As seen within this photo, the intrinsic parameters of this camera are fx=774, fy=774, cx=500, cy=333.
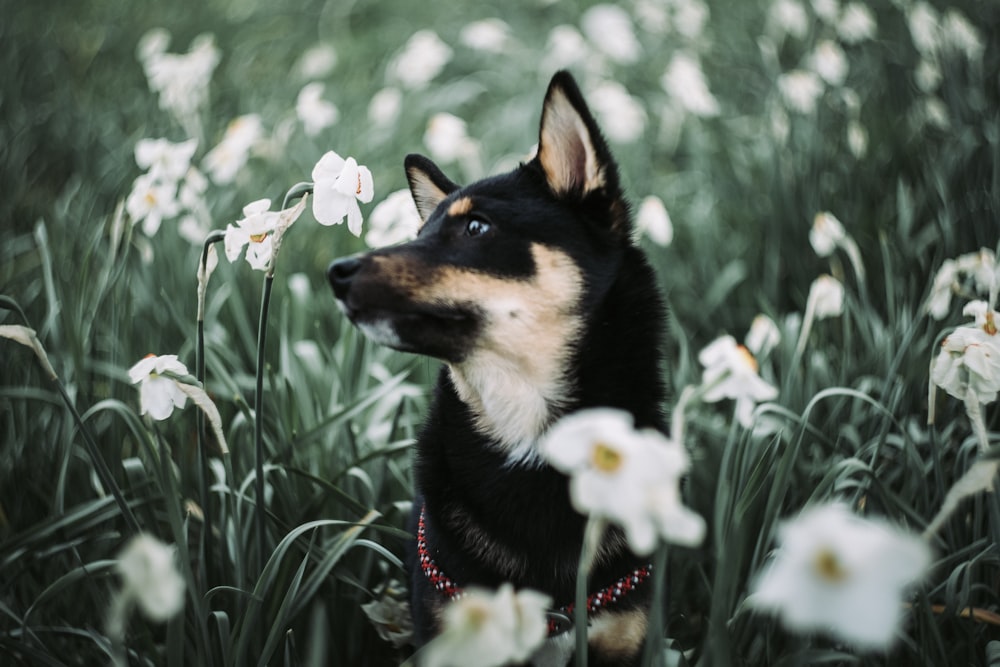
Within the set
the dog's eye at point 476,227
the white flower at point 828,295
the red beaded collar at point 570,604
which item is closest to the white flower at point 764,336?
the white flower at point 828,295

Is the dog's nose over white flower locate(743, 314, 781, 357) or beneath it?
over

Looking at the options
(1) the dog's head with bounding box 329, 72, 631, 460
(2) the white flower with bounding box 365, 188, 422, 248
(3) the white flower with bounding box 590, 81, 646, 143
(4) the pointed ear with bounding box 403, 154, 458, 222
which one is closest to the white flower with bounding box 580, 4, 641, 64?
(3) the white flower with bounding box 590, 81, 646, 143

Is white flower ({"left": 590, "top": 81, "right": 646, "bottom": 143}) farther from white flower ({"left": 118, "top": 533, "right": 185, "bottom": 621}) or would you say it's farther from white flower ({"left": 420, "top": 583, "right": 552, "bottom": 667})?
white flower ({"left": 118, "top": 533, "right": 185, "bottom": 621})

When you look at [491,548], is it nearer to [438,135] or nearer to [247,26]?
[438,135]

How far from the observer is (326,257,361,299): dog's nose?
1.67 metres

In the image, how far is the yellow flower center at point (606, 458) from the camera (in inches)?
39.8

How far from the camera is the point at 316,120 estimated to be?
375 cm

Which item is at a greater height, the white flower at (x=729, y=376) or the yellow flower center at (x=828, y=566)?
the yellow flower center at (x=828, y=566)

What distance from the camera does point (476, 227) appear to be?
6.40 feet

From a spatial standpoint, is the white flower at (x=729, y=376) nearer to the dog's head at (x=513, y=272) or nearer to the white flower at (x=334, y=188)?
the dog's head at (x=513, y=272)

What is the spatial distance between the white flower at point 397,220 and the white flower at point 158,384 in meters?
1.07

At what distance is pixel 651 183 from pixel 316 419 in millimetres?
3152

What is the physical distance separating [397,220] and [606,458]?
1738 millimetres

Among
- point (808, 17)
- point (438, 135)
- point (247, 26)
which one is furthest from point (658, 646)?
point (247, 26)
